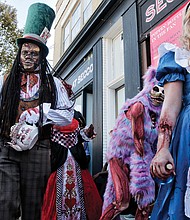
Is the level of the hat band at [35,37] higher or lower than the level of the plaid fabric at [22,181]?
higher

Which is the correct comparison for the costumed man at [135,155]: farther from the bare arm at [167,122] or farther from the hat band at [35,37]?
the hat band at [35,37]

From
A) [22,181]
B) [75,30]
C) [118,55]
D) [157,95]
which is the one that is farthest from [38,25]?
[75,30]

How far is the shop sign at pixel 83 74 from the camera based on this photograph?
5182 millimetres

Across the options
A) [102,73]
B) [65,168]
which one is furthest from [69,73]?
[65,168]

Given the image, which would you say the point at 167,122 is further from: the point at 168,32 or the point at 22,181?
the point at 168,32

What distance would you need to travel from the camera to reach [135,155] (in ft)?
5.98

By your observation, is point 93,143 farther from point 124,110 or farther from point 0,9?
point 0,9

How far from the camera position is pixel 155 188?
1.80 metres

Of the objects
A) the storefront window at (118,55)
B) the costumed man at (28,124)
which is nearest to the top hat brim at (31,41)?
the costumed man at (28,124)

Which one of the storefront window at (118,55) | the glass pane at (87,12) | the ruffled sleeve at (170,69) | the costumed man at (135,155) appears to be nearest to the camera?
the ruffled sleeve at (170,69)

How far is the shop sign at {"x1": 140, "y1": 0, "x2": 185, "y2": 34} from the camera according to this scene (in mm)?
2975

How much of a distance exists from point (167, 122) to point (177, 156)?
0.16 metres

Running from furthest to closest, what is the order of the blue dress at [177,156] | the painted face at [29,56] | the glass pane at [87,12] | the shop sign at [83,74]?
the glass pane at [87,12] < the shop sign at [83,74] < the painted face at [29,56] < the blue dress at [177,156]

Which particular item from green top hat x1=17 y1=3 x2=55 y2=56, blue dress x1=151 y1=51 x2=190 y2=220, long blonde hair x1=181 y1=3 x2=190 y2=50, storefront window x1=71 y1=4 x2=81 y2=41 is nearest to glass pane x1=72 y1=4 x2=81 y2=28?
storefront window x1=71 y1=4 x2=81 y2=41
